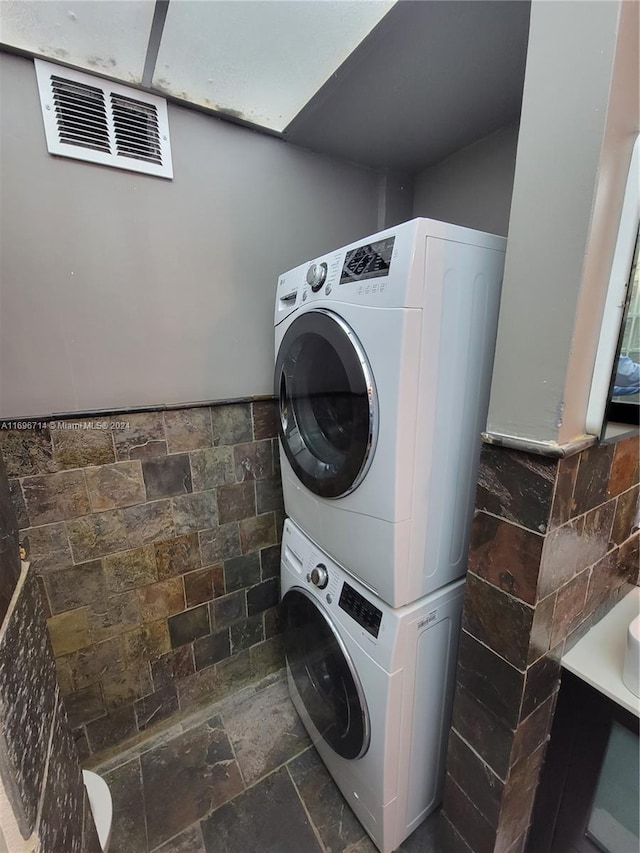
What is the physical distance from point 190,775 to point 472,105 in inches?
93.7

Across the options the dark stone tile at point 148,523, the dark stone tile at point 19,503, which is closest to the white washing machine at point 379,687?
the dark stone tile at point 148,523

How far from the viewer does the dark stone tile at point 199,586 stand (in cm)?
132

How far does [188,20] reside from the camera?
83 cm

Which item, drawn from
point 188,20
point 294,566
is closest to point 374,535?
point 294,566

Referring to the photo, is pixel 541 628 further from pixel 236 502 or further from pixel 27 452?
pixel 27 452

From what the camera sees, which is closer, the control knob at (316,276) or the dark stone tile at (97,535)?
the control knob at (316,276)

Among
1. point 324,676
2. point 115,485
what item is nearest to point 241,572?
point 324,676

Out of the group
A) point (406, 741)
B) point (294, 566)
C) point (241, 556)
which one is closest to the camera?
point (406, 741)

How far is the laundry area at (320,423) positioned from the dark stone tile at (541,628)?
0.01m

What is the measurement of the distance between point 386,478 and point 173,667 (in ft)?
3.96

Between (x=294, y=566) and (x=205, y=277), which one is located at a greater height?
(x=205, y=277)

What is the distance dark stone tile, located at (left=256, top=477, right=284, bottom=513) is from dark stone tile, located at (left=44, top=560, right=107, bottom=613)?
1.84 feet

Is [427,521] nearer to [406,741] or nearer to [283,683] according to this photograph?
[406,741]

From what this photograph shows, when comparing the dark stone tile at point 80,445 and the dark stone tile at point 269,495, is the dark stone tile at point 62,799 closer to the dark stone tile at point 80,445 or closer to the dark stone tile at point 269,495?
the dark stone tile at point 80,445
